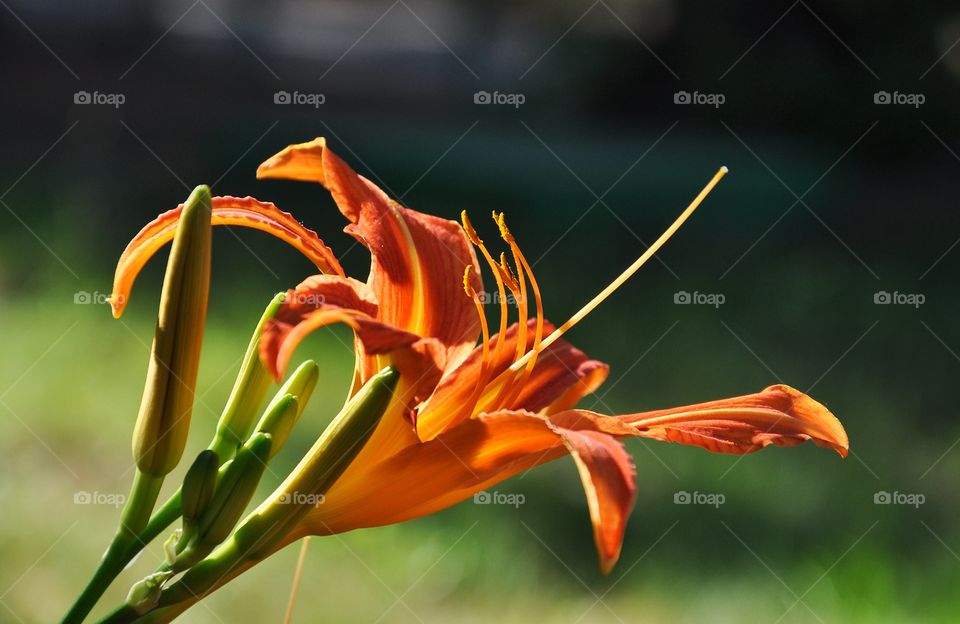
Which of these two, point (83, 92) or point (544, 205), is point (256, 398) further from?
point (83, 92)

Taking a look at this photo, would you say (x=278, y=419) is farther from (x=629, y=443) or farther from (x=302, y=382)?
(x=629, y=443)

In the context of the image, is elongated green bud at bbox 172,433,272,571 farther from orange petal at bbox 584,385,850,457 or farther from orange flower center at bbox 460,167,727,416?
orange petal at bbox 584,385,850,457

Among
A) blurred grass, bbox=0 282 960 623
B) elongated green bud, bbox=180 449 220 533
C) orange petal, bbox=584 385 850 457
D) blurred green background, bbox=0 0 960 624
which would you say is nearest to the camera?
elongated green bud, bbox=180 449 220 533

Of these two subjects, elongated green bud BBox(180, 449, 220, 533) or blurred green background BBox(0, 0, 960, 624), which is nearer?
elongated green bud BBox(180, 449, 220, 533)

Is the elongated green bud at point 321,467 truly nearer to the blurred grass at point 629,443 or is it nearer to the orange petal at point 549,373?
the orange petal at point 549,373

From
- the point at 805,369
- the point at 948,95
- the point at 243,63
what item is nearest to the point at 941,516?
the point at 805,369

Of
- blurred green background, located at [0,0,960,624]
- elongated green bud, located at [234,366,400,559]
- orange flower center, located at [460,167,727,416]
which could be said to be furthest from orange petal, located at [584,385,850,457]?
blurred green background, located at [0,0,960,624]

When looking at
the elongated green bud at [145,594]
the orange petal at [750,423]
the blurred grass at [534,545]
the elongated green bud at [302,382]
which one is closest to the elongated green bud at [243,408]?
the elongated green bud at [302,382]
